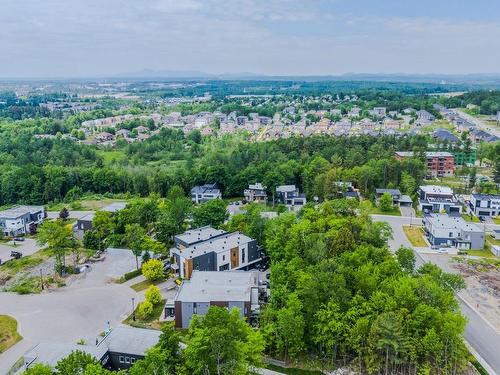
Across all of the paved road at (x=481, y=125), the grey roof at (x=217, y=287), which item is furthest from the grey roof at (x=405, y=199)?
the paved road at (x=481, y=125)

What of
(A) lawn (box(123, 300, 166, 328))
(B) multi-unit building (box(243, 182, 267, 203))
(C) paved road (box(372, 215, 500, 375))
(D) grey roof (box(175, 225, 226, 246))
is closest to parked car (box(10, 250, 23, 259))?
(D) grey roof (box(175, 225, 226, 246))

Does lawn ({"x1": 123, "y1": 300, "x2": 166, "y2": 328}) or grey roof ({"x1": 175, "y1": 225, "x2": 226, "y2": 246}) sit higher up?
grey roof ({"x1": 175, "y1": 225, "x2": 226, "y2": 246})

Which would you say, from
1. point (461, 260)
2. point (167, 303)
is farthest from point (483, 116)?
point (167, 303)

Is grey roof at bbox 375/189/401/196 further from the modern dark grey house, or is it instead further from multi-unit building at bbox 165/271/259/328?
the modern dark grey house

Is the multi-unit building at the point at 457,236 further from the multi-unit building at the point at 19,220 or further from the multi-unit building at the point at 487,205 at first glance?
the multi-unit building at the point at 19,220

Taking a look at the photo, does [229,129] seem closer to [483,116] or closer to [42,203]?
[42,203]

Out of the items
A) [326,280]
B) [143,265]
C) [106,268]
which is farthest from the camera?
[106,268]

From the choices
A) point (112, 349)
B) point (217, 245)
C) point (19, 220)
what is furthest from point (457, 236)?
point (19, 220)
